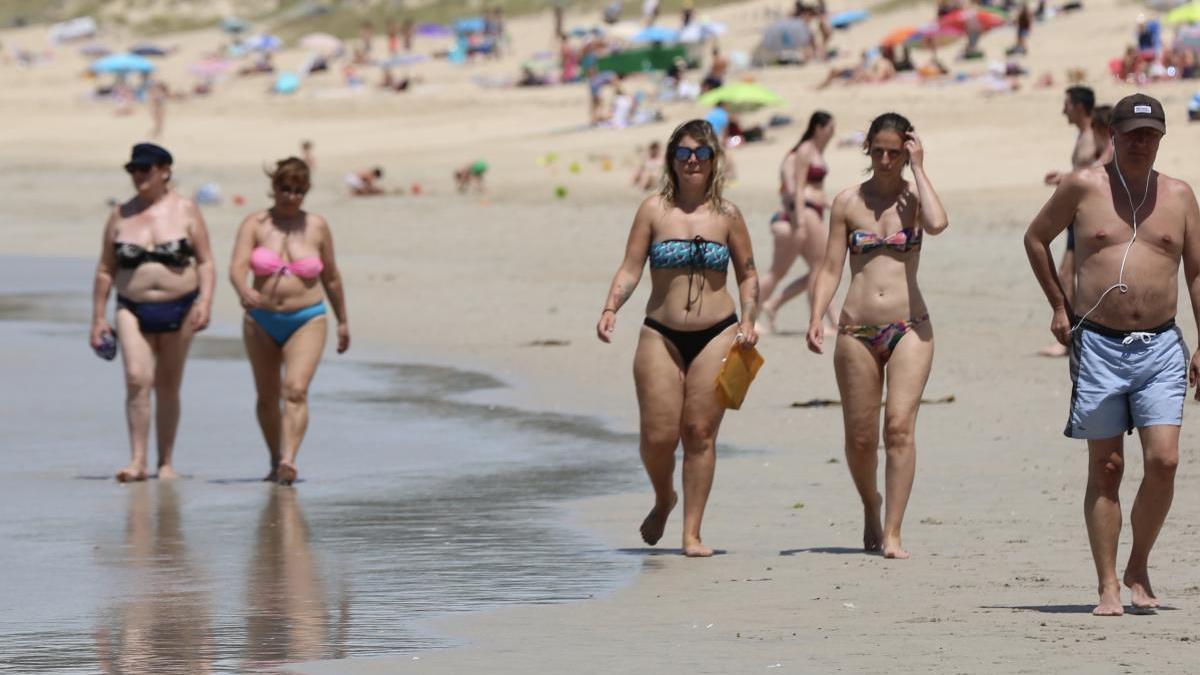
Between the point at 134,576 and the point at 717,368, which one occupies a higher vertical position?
the point at 717,368

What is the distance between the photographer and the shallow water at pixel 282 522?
710cm

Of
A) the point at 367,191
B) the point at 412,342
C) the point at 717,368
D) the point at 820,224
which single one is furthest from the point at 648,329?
the point at 367,191

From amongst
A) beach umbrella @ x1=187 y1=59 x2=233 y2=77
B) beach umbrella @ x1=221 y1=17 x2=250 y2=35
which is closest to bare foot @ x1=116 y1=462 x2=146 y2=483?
beach umbrella @ x1=187 y1=59 x2=233 y2=77

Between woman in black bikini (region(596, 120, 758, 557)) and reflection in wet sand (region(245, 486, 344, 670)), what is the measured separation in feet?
4.59

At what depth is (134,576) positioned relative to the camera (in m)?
8.27

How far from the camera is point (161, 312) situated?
35.5ft

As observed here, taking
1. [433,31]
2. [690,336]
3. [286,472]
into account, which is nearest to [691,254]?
[690,336]

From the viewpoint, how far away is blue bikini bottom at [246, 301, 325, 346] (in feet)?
34.8

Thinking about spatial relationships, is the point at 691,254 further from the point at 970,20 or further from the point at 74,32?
the point at 74,32

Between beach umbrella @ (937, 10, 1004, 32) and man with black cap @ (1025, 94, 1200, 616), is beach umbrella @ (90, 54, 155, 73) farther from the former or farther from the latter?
man with black cap @ (1025, 94, 1200, 616)

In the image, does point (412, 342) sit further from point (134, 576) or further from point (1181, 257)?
point (1181, 257)

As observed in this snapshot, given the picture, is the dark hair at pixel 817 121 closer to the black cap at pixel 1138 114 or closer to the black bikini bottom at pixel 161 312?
the black bikini bottom at pixel 161 312

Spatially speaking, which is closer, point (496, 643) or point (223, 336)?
point (496, 643)

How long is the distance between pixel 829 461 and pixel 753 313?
2669mm
